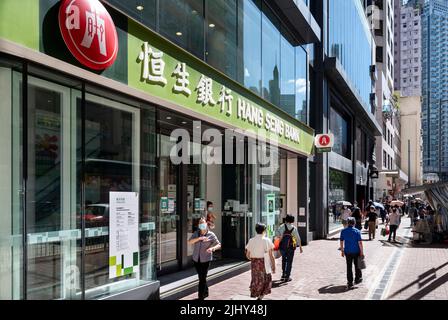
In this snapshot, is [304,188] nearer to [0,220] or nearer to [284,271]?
[284,271]

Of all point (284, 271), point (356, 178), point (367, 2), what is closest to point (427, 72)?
point (367, 2)

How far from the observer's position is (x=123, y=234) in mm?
7793

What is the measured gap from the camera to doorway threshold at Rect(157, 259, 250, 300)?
9.39 metres

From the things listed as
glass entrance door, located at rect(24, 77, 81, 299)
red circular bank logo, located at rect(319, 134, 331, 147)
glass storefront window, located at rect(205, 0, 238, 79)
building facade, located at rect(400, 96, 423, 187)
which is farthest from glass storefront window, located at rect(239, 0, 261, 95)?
building facade, located at rect(400, 96, 423, 187)

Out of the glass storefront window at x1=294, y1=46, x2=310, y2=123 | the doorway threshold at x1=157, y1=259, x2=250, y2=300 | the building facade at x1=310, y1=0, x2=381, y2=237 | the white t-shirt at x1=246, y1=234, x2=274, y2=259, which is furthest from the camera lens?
the building facade at x1=310, y1=0, x2=381, y2=237

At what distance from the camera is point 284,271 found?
11.2 m

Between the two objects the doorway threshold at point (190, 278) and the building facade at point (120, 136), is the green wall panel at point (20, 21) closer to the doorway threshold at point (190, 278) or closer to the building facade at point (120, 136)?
the building facade at point (120, 136)

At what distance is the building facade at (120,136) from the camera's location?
19.2 ft

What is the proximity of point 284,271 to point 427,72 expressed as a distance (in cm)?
18883

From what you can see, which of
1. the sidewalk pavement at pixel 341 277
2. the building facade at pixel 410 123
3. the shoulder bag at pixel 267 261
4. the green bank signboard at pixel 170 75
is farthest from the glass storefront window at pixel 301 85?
the building facade at pixel 410 123

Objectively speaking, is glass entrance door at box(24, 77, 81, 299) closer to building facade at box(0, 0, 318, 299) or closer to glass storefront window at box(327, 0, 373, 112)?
building facade at box(0, 0, 318, 299)
